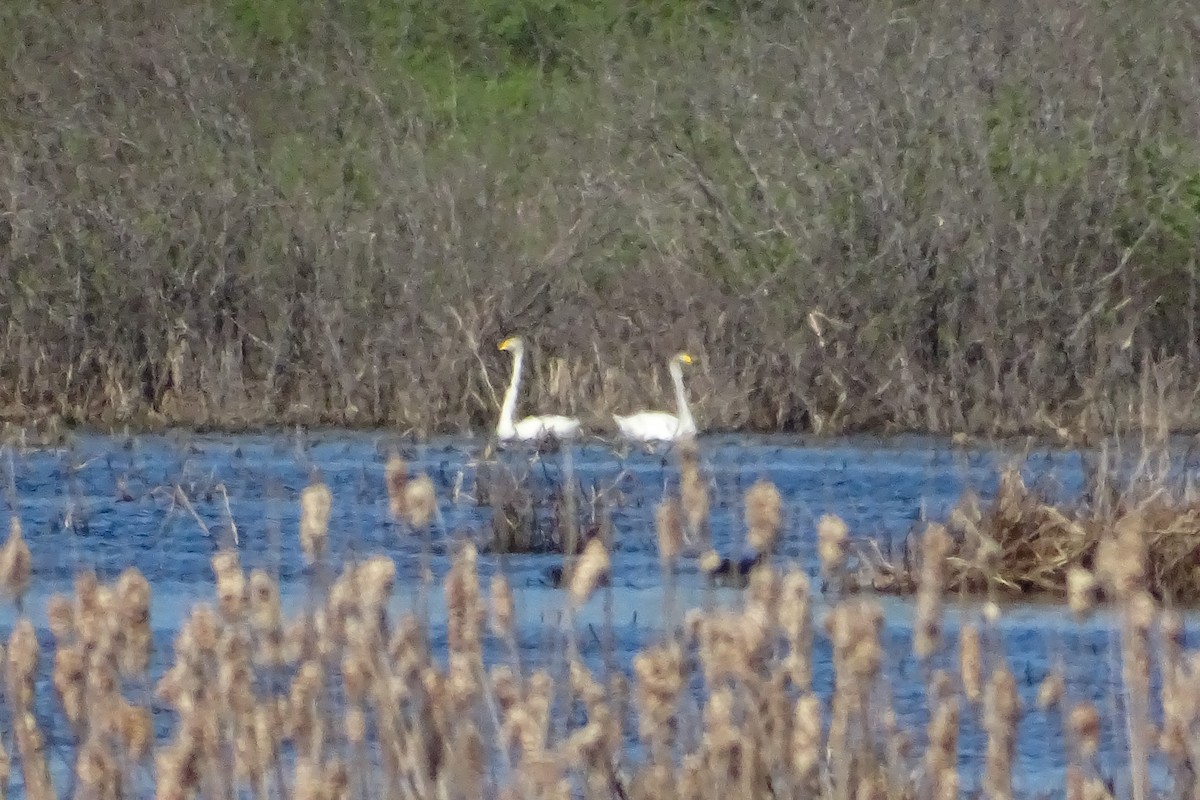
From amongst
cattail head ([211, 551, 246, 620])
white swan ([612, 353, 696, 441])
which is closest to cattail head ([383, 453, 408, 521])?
cattail head ([211, 551, 246, 620])

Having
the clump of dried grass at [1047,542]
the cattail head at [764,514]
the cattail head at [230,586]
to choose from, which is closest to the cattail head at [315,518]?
the cattail head at [230,586]

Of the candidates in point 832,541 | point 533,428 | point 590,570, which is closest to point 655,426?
point 533,428

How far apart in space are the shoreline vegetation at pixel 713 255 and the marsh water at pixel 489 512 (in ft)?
3.05

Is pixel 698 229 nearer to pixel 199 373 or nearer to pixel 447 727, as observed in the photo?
pixel 199 373

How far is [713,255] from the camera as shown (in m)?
14.6

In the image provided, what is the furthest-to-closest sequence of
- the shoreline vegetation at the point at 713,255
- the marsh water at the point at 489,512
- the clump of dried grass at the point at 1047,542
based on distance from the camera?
the shoreline vegetation at the point at 713,255
the clump of dried grass at the point at 1047,542
the marsh water at the point at 489,512

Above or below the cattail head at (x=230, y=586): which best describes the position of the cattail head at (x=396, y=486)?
above

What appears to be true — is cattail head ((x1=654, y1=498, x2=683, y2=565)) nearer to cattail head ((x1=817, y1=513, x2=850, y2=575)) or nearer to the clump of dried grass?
cattail head ((x1=817, y1=513, x2=850, y2=575))

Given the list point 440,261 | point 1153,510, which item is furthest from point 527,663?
point 440,261

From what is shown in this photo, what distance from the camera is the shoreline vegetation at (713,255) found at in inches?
544

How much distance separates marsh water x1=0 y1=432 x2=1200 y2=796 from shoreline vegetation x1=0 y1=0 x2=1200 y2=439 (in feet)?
3.05

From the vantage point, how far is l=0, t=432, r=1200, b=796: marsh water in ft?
20.3

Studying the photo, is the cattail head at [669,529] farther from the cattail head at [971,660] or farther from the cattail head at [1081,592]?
the cattail head at [1081,592]

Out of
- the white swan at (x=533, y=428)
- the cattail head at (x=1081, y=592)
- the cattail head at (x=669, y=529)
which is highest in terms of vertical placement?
the white swan at (x=533, y=428)
